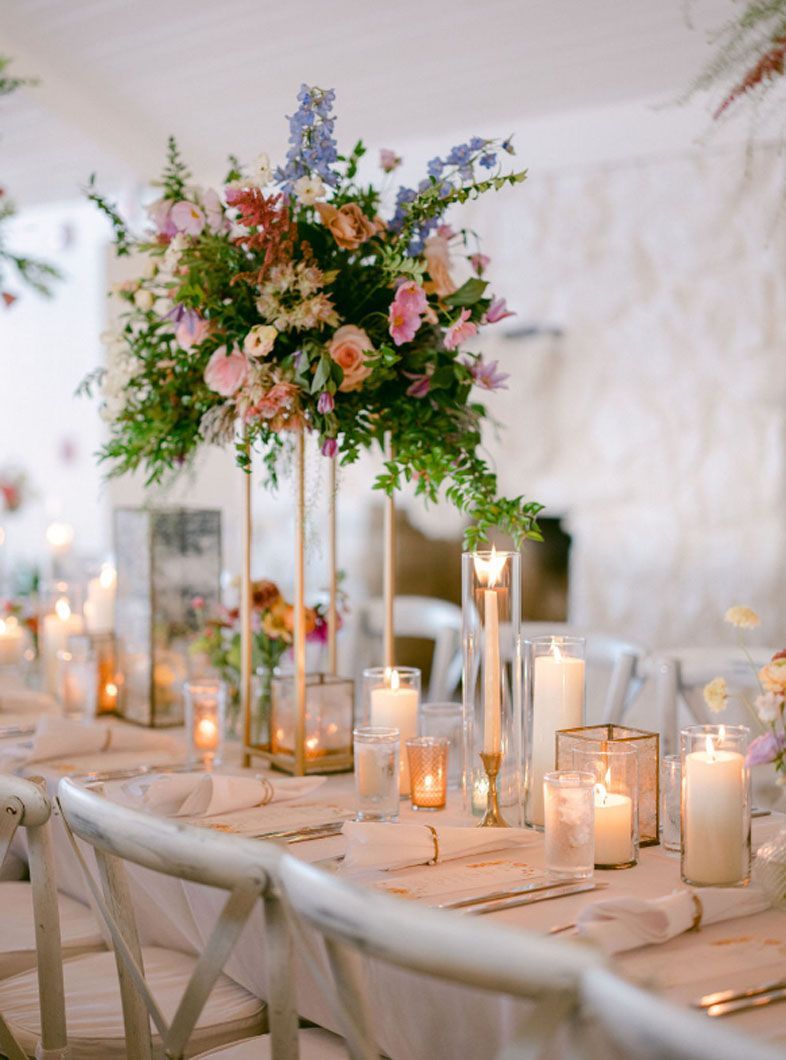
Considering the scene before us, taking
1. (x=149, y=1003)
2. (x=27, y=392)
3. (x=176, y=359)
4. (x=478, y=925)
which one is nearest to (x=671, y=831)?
(x=149, y=1003)

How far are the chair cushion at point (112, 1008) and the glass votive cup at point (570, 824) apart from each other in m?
0.47

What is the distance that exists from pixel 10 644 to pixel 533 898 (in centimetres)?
204

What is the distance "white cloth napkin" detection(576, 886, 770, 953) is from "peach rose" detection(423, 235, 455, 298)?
106 centimetres

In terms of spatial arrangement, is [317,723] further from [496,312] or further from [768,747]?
[768,747]

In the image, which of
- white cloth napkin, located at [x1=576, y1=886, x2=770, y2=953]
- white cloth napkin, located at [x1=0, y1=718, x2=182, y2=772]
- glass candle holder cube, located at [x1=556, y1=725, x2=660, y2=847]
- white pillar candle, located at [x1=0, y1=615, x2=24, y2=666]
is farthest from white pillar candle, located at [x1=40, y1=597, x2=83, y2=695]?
white cloth napkin, located at [x1=576, y1=886, x2=770, y2=953]

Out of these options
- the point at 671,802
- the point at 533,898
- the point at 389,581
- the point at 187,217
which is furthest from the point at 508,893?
the point at 187,217

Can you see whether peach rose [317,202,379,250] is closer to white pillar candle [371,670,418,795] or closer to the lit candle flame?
the lit candle flame

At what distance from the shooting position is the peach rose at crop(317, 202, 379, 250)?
2047mm

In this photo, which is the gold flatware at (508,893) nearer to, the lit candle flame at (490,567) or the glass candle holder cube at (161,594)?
the lit candle flame at (490,567)

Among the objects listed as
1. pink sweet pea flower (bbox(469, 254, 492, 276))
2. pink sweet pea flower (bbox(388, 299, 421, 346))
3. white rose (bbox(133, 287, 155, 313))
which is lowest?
pink sweet pea flower (bbox(388, 299, 421, 346))

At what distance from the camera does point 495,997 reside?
1306 mm

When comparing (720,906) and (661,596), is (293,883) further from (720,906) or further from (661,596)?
(661,596)

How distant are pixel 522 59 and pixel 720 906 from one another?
3641mm

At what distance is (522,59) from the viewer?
178 inches
